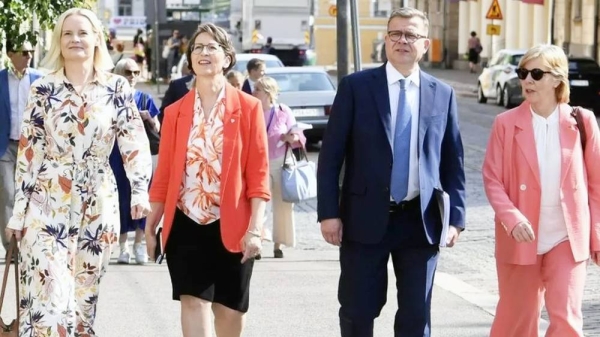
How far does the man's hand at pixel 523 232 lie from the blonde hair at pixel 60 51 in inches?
81.6

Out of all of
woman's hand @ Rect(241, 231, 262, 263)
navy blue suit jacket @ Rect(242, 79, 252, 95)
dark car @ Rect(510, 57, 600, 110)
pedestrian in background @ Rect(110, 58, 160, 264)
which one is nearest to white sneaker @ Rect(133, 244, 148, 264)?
pedestrian in background @ Rect(110, 58, 160, 264)

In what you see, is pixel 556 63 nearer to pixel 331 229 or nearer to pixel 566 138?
pixel 566 138

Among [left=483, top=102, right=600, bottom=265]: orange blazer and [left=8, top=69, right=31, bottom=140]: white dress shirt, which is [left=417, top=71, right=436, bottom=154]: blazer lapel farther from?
[left=8, top=69, right=31, bottom=140]: white dress shirt

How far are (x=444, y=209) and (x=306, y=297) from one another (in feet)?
12.8

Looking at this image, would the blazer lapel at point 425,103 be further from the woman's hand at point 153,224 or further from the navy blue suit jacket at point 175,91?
the navy blue suit jacket at point 175,91

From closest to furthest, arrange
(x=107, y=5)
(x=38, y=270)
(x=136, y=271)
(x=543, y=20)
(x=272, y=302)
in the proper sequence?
(x=38, y=270)
(x=272, y=302)
(x=136, y=271)
(x=543, y=20)
(x=107, y=5)

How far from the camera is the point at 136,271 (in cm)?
1183

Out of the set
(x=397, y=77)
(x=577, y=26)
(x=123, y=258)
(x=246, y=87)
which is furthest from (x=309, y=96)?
(x=577, y=26)

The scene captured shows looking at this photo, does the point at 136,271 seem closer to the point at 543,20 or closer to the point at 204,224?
the point at 204,224

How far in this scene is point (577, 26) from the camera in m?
47.8

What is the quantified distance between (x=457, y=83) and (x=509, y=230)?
4761cm

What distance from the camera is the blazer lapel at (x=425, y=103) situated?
21.9ft

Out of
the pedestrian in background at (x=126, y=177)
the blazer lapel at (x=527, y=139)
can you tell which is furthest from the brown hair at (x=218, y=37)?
the pedestrian in background at (x=126, y=177)

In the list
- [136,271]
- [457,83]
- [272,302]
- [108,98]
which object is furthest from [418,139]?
[457,83]
